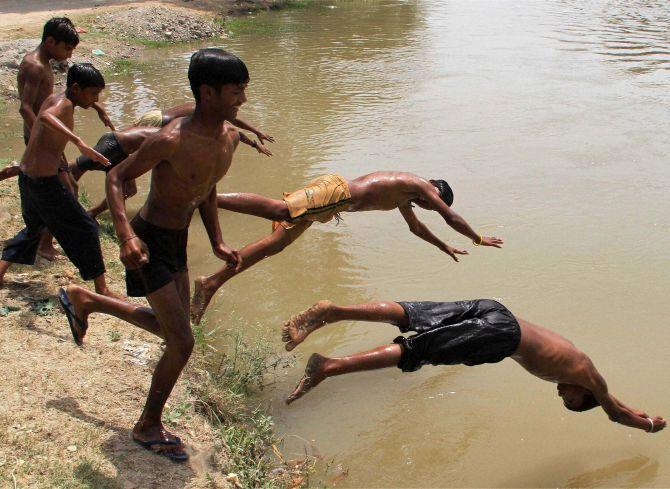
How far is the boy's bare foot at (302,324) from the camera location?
3.35 meters

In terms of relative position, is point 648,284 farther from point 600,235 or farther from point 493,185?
point 493,185

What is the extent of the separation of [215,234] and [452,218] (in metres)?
1.83

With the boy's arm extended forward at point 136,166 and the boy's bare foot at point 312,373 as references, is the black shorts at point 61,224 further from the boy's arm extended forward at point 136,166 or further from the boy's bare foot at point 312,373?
the boy's bare foot at point 312,373

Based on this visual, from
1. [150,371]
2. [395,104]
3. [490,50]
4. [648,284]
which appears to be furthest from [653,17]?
[150,371]

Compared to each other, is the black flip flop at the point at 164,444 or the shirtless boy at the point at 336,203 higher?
the shirtless boy at the point at 336,203

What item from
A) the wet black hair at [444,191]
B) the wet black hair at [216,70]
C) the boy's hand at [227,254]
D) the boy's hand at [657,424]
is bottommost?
the boy's hand at [657,424]

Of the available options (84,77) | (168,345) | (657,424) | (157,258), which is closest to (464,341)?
(657,424)

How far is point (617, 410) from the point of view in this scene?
351 cm

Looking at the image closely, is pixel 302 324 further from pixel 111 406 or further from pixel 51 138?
pixel 51 138

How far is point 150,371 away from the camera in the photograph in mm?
3721

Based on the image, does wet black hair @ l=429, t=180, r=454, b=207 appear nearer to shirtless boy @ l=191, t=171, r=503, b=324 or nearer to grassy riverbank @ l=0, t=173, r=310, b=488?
shirtless boy @ l=191, t=171, r=503, b=324

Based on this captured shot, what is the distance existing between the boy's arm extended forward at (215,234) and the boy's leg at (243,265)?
857mm

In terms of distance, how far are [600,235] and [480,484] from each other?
3303 millimetres

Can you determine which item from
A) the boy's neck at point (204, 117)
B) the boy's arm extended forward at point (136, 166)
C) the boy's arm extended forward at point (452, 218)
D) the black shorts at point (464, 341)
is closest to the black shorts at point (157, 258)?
the boy's arm extended forward at point (136, 166)
